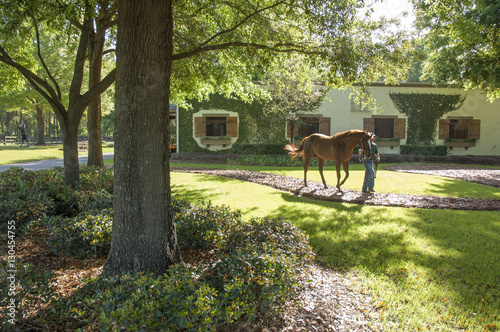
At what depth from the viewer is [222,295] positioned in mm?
2439

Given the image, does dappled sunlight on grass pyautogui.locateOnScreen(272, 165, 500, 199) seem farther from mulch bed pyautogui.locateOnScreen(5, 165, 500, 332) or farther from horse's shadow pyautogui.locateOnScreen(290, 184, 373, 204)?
mulch bed pyautogui.locateOnScreen(5, 165, 500, 332)

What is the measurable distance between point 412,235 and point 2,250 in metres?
6.60

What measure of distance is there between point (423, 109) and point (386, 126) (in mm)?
3154

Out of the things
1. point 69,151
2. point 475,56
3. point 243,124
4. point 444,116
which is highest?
point 475,56

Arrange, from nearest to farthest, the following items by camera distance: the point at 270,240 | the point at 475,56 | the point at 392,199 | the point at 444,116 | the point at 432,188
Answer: the point at 270,240, the point at 392,199, the point at 432,188, the point at 475,56, the point at 444,116

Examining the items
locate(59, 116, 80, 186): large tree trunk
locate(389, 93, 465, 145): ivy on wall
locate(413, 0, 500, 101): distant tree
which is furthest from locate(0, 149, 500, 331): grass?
locate(389, 93, 465, 145): ivy on wall

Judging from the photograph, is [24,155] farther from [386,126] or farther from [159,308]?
[386,126]

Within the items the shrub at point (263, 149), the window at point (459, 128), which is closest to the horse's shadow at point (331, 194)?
the shrub at point (263, 149)

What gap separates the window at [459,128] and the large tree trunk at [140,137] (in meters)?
25.5

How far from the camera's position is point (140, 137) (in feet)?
9.98

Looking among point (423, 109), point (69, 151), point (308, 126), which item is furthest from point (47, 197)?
point (423, 109)

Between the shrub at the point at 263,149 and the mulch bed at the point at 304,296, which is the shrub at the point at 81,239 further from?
the shrub at the point at 263,149

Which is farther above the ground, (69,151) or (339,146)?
(339,146)

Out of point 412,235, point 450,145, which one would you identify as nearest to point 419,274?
point 412,235
